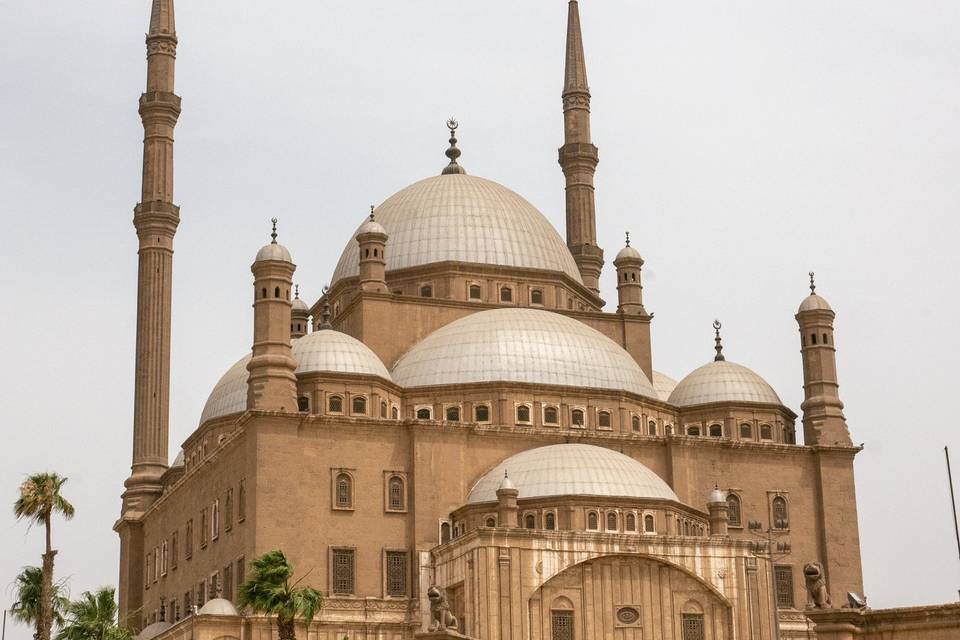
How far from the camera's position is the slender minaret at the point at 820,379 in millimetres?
51250

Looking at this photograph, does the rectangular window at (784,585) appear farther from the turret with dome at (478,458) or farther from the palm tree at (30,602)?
the palm tree at (30,602)

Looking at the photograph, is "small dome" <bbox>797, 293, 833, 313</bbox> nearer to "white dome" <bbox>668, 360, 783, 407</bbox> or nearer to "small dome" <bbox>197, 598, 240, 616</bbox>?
"white dome" <bbox>668, 360, 783, 407</bbox>

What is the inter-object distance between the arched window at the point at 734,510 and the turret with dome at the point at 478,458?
0.09 m

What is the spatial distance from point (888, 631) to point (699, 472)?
25478 mm

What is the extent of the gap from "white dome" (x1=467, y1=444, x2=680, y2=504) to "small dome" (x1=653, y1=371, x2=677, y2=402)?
469 inches

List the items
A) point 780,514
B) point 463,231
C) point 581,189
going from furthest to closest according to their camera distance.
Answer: point 581,189 < point 463,231 < point 780,514

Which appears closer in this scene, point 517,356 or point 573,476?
point 573,476

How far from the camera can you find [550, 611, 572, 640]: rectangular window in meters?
41.1

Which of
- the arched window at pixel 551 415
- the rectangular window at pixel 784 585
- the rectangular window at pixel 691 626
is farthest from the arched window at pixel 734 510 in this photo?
the rectangular window at pixel 691 626

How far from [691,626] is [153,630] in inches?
691

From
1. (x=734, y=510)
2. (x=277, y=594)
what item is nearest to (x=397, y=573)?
(x=277, y=594)

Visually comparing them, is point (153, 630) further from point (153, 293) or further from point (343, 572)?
point (153, 293)

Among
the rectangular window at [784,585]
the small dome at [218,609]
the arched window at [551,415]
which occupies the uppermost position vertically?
the arched window at [551,415]

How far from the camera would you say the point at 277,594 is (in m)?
35.9
